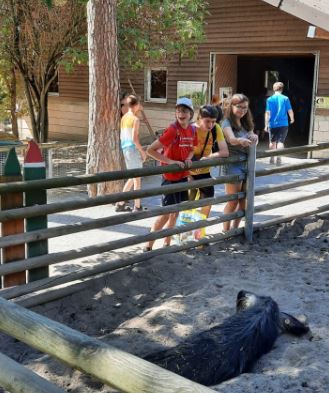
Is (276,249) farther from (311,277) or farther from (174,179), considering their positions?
(174,179)

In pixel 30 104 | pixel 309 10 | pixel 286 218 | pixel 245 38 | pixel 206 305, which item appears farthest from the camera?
pixel 245 38

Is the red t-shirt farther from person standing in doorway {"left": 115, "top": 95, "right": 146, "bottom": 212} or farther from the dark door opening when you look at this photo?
the dark door opening

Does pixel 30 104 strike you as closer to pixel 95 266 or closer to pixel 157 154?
pixel 157 154

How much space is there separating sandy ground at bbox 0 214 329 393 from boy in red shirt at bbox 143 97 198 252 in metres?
0.55

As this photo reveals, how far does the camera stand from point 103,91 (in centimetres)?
879

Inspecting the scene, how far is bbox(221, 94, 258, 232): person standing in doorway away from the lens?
6.00 metres

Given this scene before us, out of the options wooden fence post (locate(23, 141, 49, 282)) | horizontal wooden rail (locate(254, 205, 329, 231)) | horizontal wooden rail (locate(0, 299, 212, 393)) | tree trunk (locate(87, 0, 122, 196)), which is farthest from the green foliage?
horizontal wooden rail (locate(0, 299, 212, 393))

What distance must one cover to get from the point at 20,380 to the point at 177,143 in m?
3.99

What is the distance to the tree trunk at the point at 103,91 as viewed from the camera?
27.8 feet

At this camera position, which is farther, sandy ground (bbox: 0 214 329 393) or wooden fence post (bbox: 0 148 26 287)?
wooden fence post (bbox: 0 148 26 287)

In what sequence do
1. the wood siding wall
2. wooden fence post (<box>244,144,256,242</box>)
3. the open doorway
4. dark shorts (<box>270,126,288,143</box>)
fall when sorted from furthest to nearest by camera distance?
the open doorway < the wood siding wall < dark shorts (<box>270,126,288,143</box>) < wooden fence post (<box>244,144,256,242</box>)

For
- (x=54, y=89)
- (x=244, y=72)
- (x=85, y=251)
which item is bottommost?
(x=85, y=251)

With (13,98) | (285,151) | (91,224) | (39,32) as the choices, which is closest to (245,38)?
(39,32)

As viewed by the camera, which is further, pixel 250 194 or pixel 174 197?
pixel 250 194
